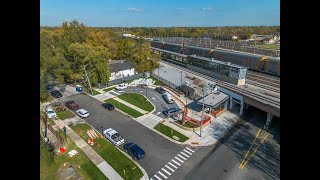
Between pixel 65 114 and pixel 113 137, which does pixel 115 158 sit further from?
pixel 65 114

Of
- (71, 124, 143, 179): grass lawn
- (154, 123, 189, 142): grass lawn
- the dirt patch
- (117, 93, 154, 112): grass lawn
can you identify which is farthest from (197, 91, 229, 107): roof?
the dirt patch

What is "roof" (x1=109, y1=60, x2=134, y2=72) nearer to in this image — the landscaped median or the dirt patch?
the landscaped median

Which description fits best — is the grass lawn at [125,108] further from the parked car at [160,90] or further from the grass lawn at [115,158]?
the parked car at [160,90]

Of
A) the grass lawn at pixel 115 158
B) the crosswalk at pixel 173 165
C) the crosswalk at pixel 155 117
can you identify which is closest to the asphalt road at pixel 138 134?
the crosswalk at pixel 173 165

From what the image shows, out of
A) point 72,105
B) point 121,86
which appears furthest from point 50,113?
point 121,86

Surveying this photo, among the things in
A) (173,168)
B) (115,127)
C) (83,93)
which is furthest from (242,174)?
(83,93)
